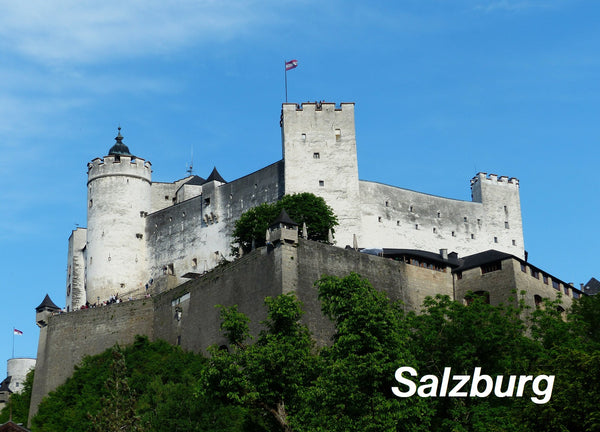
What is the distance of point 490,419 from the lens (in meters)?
41.6

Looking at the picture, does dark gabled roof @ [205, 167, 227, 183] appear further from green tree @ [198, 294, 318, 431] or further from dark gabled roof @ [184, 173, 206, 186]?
green tree @ [198, 294, 318, 431]

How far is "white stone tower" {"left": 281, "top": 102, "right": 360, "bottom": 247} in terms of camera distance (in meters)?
73.9

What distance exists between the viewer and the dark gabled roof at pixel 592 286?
81250mm

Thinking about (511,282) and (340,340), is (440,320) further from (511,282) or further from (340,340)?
(511,282)

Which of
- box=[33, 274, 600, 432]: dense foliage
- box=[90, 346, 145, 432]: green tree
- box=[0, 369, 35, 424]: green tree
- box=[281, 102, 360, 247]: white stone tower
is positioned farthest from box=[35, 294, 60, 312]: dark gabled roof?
box=[90, 346, 145, 432]: green tree

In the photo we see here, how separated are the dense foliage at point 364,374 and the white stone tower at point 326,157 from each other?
2169cm

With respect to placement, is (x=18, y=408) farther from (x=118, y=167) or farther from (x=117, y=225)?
(x=118, y=167)

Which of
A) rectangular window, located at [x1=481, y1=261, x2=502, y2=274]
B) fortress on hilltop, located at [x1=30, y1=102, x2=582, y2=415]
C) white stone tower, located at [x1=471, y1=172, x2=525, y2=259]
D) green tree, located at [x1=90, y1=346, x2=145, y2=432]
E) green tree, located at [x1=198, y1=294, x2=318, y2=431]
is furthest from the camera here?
white stone tower, located at [x1=471, y1=172, x2=525, y2=259]

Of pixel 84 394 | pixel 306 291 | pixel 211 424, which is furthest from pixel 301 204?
pixel 211 424

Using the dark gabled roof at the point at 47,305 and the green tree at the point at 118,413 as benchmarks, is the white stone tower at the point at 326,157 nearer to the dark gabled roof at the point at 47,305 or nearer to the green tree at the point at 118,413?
the dark gabled roof at the point at 47,305

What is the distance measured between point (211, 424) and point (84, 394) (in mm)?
19276

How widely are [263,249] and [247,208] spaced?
16583 mm

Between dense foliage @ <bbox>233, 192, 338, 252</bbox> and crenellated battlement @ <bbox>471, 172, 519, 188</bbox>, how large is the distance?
17.1 metres

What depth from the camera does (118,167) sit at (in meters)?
84.3
